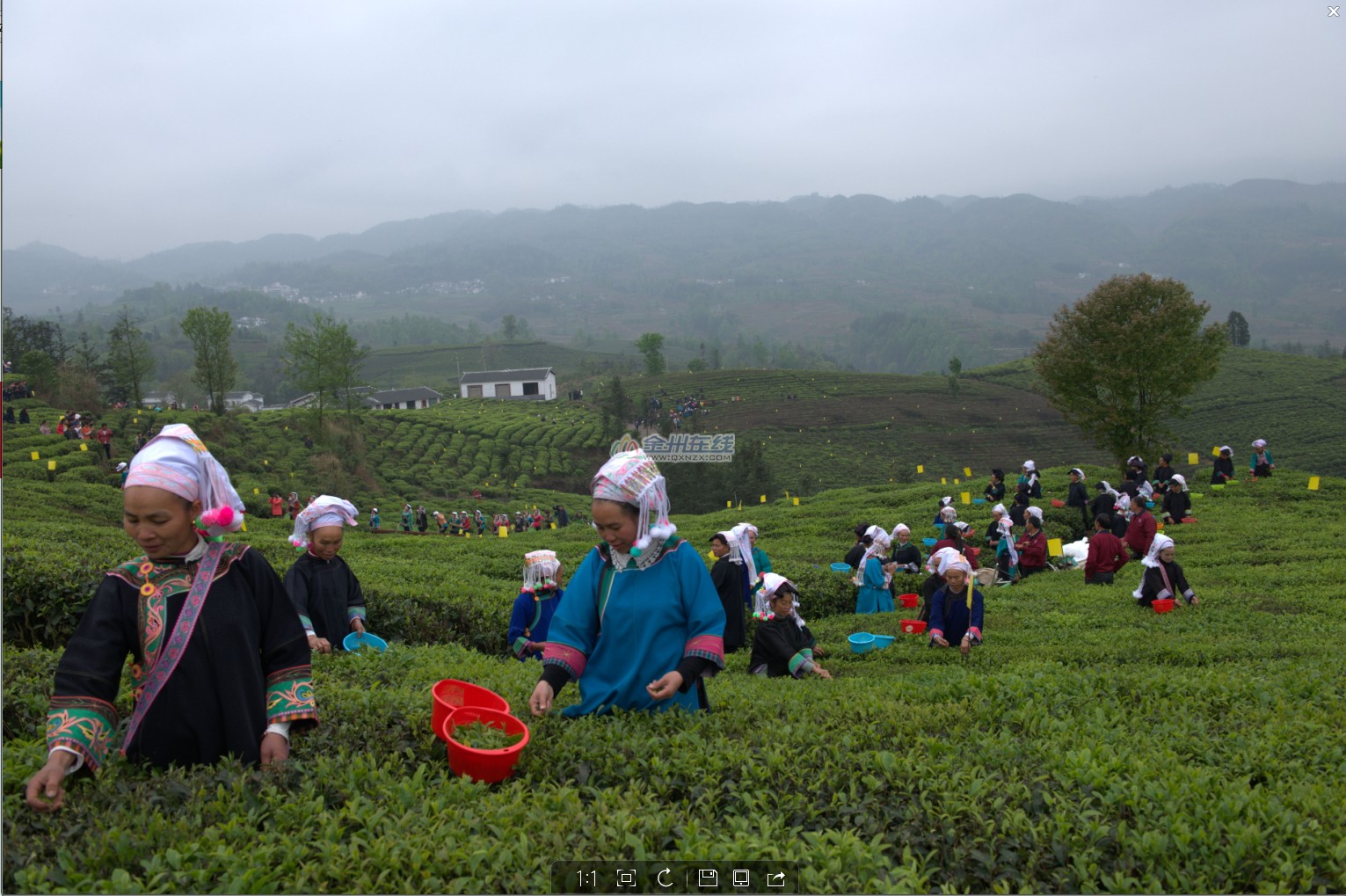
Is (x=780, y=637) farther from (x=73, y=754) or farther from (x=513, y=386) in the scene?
(x=513, y=386)

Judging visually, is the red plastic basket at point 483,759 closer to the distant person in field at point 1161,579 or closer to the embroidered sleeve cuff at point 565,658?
the embroidered sleeve cuff at point 565,658

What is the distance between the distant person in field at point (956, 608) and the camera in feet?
26.8

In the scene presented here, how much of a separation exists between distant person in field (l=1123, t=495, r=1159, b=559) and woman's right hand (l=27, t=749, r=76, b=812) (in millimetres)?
13265

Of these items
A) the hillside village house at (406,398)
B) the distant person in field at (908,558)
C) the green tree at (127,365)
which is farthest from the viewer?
the hillside village house at (406,398)

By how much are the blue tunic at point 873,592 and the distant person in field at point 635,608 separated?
27.8ft

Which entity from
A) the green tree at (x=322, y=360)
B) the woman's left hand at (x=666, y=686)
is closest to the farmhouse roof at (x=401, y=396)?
the green tree at (x=322, y=360)

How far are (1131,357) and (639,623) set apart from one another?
85.0 ft

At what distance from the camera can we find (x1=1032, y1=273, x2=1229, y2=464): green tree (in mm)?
25859

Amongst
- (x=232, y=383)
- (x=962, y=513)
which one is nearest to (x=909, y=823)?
(x=962, y=513)

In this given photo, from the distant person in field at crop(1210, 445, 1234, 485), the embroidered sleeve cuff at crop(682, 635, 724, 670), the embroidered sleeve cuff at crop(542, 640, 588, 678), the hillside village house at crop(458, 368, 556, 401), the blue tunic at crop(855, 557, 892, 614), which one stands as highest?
the hillside village house at crop(458, 368, 556, 401)

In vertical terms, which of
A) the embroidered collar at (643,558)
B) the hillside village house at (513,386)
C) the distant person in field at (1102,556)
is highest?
the hillside village house at (513,386)

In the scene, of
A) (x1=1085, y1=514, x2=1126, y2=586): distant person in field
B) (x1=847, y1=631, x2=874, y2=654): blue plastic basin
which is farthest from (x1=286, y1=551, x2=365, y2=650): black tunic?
(x1=1085, y1=514, x2=1126, y2=586): distant person in field

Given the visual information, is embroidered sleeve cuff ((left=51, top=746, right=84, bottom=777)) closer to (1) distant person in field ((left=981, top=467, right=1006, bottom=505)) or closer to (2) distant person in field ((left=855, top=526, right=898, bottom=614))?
(2) distant person in field ((left=855, top=526, right=898, bottom=614))

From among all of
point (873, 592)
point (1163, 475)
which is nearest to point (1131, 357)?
point (1163, 475)
